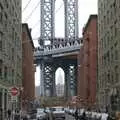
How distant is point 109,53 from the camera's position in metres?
81.2

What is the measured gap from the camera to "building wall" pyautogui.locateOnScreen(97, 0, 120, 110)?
233 feet

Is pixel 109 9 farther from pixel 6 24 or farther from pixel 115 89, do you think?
pixel 6 24

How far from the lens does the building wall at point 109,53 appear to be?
70.9m

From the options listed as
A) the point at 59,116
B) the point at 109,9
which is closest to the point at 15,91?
the point at 59,116

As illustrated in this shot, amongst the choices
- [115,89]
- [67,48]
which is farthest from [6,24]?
[67,48]

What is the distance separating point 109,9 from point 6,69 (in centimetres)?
2681

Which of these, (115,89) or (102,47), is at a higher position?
(102,47)

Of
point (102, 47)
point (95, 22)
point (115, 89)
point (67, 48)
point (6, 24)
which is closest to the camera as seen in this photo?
point (6, 24)

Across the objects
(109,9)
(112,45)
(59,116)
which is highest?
(109,9)

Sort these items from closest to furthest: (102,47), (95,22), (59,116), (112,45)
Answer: (59,116) → (112,45) → (102,47) → (95,22)

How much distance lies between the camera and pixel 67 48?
7628 inches

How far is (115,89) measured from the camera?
70.8m

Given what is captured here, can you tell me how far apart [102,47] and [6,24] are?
34.3m

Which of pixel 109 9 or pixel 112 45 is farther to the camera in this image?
→ pixel 109 9
